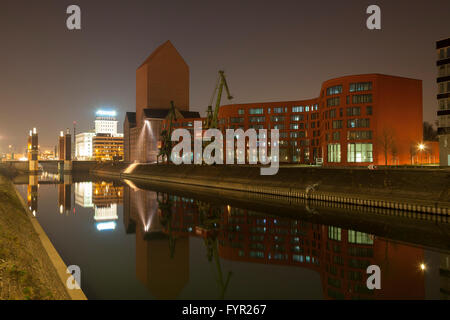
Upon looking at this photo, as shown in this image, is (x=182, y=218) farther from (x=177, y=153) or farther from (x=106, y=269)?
(x=177, y=153)

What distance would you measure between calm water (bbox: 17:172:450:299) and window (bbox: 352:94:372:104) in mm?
49171

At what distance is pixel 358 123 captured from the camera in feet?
245

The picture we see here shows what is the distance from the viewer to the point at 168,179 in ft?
274

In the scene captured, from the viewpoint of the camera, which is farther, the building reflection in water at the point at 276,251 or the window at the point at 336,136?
the window at the point at 336,136

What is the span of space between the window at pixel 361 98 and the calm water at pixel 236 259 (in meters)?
49.2

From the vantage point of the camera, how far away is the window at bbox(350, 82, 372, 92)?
7350 cm

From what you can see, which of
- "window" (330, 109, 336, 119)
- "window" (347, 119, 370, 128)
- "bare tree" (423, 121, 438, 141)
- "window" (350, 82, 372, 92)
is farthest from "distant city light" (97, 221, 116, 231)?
"bare tree" (423, 121, 438, 141)

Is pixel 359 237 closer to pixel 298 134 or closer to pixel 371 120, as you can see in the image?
pixel 371 120

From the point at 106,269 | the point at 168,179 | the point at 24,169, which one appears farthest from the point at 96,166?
the point at 106,269

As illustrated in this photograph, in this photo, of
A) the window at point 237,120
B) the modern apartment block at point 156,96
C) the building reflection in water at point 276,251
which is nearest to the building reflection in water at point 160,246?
the building reflection in water at point 276,251

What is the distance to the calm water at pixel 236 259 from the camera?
52.1 ft

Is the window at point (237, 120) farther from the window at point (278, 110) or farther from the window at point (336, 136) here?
the window at point (336, 136)

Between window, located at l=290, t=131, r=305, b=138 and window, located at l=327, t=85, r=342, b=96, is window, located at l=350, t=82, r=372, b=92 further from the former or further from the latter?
window, located at l=290, t=131, r=305, b=138
